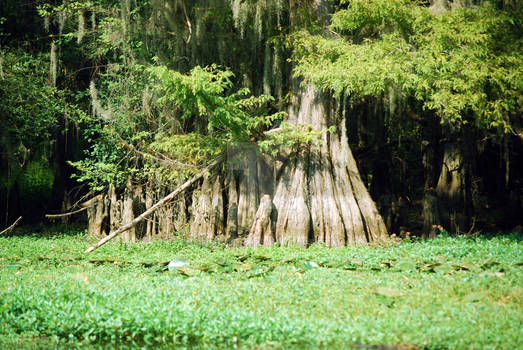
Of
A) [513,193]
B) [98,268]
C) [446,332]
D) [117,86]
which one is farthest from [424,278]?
[513,193]

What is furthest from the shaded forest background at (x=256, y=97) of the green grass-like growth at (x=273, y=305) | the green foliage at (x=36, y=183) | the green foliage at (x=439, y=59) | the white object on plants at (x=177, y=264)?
the green grass-like growth at (x=273, y=305)

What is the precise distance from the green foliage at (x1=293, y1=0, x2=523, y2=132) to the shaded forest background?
0.03m

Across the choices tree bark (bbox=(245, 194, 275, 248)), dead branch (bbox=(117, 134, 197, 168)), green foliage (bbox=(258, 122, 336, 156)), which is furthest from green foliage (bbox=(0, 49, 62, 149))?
tree bark (bbox=(245, 194, 275, 248))

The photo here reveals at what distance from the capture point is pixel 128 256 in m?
10.1

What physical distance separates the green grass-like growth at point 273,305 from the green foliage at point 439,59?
2.99m

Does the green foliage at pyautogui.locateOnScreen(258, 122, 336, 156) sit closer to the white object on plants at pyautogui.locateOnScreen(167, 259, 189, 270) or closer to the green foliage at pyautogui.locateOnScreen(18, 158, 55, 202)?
the white object on plants at pyautogui.locateOnScreen(167, 259, 189, 270)

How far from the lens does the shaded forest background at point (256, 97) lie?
9.88 m

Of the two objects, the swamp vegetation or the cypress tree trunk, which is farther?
the cypress tree trunk

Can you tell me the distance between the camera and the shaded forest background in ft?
32.4

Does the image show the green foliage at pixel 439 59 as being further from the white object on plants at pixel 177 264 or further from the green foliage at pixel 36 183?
the green foliage at pixel 36 183

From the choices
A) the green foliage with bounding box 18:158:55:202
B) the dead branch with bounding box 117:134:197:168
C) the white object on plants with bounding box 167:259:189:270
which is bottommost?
the white object on plants with bounding box 167:259:189:270

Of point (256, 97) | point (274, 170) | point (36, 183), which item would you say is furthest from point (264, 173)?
point (36, 183)

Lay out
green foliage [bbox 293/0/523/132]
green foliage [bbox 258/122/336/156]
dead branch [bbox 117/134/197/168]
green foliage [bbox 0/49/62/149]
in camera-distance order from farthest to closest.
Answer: green foliage [bbox 0/49/62/149], dead branch [bbox 117/134/197/168], green foliage [bbox 258/122/336/156], green foliage [bbox 293/0/523/132]

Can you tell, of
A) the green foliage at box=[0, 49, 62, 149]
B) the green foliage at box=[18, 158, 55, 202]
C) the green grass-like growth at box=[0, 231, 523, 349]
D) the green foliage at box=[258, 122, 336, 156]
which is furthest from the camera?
the green foliage at box=[18, 158, 55, 202]
